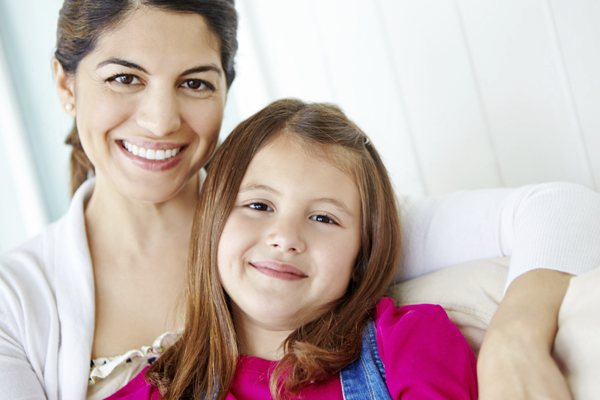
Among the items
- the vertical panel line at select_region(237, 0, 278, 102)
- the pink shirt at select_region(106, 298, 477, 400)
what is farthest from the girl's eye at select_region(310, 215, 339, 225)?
the vertical panel line at select_region(237, 0, 278, 102)

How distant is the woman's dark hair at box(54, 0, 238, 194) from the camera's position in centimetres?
124

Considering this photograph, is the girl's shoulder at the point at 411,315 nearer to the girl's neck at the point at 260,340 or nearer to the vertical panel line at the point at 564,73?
the girl's neck at the point at 260,340

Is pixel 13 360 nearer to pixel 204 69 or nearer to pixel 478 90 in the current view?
pixel 204 69

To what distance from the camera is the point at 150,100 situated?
1243mm

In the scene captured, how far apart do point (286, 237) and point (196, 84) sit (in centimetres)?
50

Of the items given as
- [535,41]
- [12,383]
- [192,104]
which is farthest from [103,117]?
[535,41]

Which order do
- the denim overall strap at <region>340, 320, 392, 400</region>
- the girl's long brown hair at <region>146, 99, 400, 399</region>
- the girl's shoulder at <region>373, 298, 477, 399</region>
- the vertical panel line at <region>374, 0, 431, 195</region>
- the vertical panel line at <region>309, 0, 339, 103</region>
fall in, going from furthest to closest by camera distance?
the vertical panel line at <region>309, 0, 339, 103</region>
the vertical panel line at <region>374, 0, 431, 195</region>
the girl's long brown hair at <region>146, 99, 400, 399</region>
the denim overall strap at <region>340, 320, 392, 400</region>
the girl's shoulder at <region>373, 298, 477, 399</region>

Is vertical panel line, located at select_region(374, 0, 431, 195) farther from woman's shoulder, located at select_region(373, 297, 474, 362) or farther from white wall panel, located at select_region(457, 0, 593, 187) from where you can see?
woman's shoulder, located at select_region(373, 297, 474, 362)

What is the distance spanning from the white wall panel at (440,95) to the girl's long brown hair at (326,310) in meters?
0.55

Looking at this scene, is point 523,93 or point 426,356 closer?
point 426,356

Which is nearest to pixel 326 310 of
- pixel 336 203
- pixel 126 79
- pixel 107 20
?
pixel 336 203

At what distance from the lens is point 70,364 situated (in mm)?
1199

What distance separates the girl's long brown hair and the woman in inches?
4.2

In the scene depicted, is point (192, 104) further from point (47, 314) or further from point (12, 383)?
point (12, 383)
